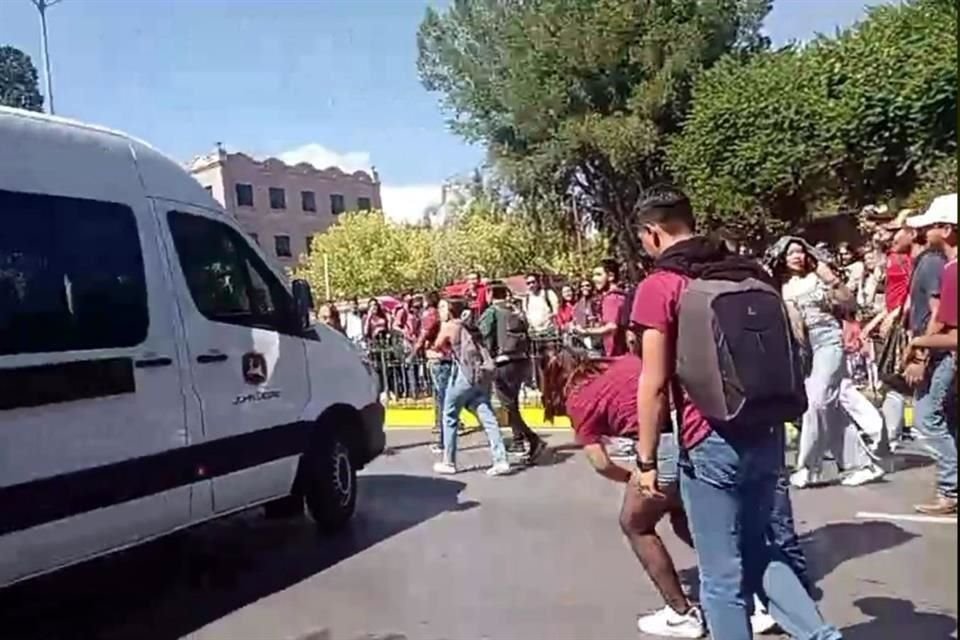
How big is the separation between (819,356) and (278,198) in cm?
5731

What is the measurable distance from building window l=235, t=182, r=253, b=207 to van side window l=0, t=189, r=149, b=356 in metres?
53.6

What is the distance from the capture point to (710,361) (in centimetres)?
328

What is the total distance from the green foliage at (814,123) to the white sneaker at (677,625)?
8.94 m

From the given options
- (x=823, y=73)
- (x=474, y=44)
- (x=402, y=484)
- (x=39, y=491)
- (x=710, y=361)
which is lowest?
(x=402, y=484)

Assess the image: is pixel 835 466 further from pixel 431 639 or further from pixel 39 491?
pixel 39 491

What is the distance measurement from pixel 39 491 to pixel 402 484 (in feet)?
14.2

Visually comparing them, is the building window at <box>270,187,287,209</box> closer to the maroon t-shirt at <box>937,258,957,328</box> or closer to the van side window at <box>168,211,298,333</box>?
the van side window at <box>168,211,298,333</box>

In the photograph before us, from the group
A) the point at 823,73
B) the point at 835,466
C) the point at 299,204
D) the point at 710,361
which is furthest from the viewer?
the point at 299,204

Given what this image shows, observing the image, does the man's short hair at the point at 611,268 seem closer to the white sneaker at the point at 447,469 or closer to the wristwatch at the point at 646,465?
the white sneaker at the point at 447,469

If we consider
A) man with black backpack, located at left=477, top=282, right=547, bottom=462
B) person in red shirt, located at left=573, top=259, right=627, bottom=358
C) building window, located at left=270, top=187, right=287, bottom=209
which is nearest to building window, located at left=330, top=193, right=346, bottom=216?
building window, located at left=270, top=187, right=287, bottom=209

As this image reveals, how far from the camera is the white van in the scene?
15.1 ft

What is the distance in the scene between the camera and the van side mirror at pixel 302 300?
21.1 ft

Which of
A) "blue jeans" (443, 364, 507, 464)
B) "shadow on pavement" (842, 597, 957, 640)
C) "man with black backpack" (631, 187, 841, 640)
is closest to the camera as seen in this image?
"man with black backpack" (631, 187, 841, 640)

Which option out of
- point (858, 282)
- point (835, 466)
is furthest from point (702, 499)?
point (858, 282)
